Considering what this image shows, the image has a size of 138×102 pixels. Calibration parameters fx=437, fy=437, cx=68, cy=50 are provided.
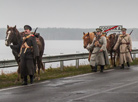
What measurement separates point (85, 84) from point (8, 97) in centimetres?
325

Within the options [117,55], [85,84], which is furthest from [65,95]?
[117,55]

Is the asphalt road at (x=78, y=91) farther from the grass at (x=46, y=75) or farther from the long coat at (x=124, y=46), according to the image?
the long coat at (x=124, y=46)

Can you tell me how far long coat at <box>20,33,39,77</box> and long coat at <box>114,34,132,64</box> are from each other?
23.9 ft

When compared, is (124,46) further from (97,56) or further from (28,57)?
(28,57)

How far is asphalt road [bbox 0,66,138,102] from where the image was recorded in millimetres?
10648

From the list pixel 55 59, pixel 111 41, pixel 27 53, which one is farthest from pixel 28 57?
pixel 111 41

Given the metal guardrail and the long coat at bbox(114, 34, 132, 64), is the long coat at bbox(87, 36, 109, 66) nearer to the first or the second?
the metal guardrail

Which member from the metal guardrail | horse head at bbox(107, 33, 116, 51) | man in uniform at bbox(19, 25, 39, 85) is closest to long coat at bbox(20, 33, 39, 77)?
man in uniform at bbox(19, 25, 39, 85)

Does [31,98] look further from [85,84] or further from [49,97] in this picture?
[85,84]

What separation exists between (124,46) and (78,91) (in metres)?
8.88

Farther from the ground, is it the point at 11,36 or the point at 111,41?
the point at 11,36

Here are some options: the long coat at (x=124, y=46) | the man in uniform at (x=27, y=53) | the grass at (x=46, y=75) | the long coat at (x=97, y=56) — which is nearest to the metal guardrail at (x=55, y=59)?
the grass at (x=46, y=75)

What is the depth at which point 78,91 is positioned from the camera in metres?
12.0

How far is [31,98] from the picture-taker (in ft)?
35.6
